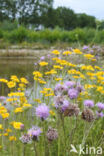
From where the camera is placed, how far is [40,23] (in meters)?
28.8

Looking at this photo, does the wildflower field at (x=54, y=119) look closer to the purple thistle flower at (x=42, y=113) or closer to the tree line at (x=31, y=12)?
the purple thistle flower at (x=42, y=113)

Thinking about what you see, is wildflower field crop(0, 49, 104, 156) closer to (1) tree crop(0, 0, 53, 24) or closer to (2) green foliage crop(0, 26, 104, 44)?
(2) green foliage crop(0, 26, 104, 44)

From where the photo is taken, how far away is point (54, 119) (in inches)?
60.0

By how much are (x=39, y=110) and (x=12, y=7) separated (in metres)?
26.8

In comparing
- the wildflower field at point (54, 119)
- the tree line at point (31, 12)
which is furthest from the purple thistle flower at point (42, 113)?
the tree line at point (31, 12)

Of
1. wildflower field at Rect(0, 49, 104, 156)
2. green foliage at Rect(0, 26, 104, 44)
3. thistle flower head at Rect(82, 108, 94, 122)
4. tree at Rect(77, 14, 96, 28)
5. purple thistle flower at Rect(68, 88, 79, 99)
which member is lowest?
wildflower field at Rect(0, 49, 104, 156)

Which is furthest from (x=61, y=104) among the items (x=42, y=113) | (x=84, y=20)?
(x=84, y=20)

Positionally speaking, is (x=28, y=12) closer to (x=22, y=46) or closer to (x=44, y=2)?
(x=44, y=2)

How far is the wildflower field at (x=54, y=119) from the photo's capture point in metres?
0.68

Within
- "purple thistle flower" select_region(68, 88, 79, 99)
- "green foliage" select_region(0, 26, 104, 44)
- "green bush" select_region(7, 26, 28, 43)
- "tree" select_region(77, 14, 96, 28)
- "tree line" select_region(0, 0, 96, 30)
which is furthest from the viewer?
"tree" select_region(77, 14, 96, 28)

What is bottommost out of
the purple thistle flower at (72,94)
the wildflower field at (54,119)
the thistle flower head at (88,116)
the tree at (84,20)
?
the wildflower field at (54,119)

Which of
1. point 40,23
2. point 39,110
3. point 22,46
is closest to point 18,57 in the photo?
point 22,46

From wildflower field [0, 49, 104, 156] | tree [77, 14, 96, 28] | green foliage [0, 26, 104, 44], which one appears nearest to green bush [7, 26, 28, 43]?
green foliage [0, 26, 104, 44]

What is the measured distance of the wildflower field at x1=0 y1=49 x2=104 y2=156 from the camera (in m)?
0.68
